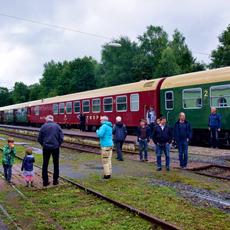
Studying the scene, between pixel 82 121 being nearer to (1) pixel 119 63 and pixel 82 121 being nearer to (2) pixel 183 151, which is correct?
(2) pixel 183 151

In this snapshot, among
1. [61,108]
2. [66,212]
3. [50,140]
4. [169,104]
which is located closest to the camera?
[66,212]

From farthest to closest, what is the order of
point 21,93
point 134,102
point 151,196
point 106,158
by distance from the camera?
1. point 21,93
2. point 134,102
3. point 106,158
4. point 151,196

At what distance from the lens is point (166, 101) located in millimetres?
24125

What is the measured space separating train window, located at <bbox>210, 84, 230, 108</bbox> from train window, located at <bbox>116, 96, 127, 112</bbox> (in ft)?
31.2

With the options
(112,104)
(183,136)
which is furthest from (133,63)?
(183,136)

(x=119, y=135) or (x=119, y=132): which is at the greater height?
(x=119, y=132)

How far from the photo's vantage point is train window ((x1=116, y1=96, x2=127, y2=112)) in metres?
29.5

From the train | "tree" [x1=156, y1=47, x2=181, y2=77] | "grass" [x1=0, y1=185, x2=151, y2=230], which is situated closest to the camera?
"grass" [x1=0, y1=185, x2=151, y2=230]

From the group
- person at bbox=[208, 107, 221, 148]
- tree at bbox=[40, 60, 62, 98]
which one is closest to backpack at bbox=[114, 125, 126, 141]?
person at bbox=[208, 107, 221, 148]

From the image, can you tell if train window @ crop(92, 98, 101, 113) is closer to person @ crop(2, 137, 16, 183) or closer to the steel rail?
person @ crop(2, 137, 16, 183)

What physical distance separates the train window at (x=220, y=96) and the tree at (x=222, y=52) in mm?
31285

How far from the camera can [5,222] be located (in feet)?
26.3

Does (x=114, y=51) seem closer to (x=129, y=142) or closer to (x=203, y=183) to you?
(x=129, y=142)

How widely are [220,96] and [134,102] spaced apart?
8.90 metres
